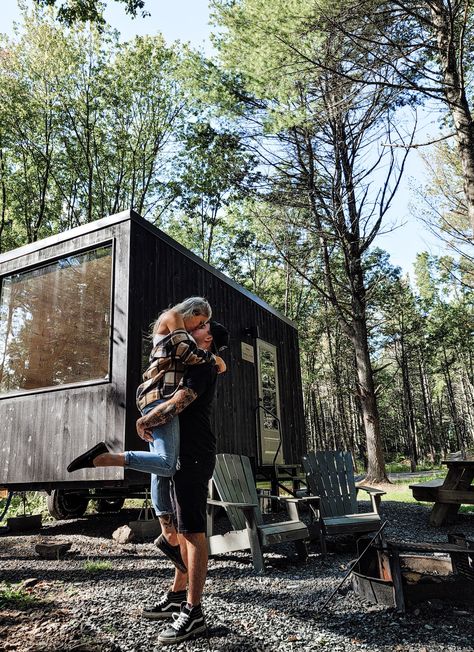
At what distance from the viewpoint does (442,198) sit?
12.3 metres

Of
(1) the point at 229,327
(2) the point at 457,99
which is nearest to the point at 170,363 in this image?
(1) the point at 229,327

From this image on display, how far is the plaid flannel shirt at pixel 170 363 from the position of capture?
87.8 inches

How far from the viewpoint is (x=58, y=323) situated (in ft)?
16.8

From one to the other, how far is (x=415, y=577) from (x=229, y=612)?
0.99 meters

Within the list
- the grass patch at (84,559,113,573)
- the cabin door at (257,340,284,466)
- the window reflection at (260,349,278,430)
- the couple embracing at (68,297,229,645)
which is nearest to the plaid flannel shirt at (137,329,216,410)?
the couple embracing at (68,297,229,645)

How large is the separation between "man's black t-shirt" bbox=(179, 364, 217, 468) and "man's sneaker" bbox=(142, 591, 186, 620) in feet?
2.36

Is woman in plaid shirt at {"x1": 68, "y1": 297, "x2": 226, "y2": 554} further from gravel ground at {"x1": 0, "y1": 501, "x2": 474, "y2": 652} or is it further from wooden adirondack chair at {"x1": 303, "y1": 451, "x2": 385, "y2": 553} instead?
wooden adirondack chair at {"x1": 303, "y1": 451, "x2": 385, "y2": 553}

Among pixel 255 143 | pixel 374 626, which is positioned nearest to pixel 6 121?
pixel 255 143

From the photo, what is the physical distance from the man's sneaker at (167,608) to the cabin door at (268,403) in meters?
4.68

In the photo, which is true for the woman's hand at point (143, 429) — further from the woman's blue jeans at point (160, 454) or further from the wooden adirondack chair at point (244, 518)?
the wooden adirondack chair at point (244, 518)

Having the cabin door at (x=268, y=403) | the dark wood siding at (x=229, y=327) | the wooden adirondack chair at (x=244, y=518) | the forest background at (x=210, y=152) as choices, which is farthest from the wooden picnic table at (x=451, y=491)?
the forest background at (x=210, y=152)

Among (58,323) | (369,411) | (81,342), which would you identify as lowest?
(369,411)

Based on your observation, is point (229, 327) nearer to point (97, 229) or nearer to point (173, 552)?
point (97, 229)

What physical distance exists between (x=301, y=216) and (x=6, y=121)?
792 cm
